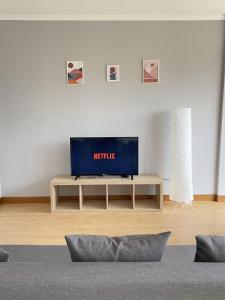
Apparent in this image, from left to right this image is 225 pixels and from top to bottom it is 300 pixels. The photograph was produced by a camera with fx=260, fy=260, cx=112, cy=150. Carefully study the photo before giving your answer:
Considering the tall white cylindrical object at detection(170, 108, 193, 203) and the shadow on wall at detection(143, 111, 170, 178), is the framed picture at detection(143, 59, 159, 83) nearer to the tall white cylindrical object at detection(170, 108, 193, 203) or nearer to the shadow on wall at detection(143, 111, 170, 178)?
the shadow on wall at detection(143, 111, 170, 178)

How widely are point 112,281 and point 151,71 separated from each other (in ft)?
10.7

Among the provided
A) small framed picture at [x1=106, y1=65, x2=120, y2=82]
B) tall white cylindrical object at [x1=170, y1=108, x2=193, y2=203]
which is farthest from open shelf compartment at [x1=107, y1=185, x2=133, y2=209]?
small framed picture at [x1=106, y1=65, x2=120, y2=82]

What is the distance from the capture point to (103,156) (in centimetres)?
374

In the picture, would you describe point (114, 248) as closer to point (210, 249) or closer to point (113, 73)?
point (210, 249)

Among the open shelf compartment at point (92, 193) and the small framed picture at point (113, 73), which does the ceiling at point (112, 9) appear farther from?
the open shelf compartment at point (92, 193)

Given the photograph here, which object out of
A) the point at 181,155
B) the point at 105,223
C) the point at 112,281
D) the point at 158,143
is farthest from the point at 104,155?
the point at 112,281

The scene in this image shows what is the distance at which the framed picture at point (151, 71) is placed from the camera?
3.73m

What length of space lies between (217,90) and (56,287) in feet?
11.9

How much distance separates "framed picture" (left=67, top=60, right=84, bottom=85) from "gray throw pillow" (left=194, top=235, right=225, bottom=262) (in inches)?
119

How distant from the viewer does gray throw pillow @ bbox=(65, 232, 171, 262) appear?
1215mm

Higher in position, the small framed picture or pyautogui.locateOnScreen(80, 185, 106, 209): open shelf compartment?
Result: the small framed picture

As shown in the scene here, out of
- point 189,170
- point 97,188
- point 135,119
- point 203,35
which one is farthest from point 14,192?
point 203,35

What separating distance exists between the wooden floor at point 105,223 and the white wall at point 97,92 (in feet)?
1.46

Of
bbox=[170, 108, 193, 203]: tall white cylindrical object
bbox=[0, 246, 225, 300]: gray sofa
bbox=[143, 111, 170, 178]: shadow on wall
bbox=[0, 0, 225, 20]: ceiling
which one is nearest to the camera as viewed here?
bbox=[0, 246, 225, 300]: gray sofa
